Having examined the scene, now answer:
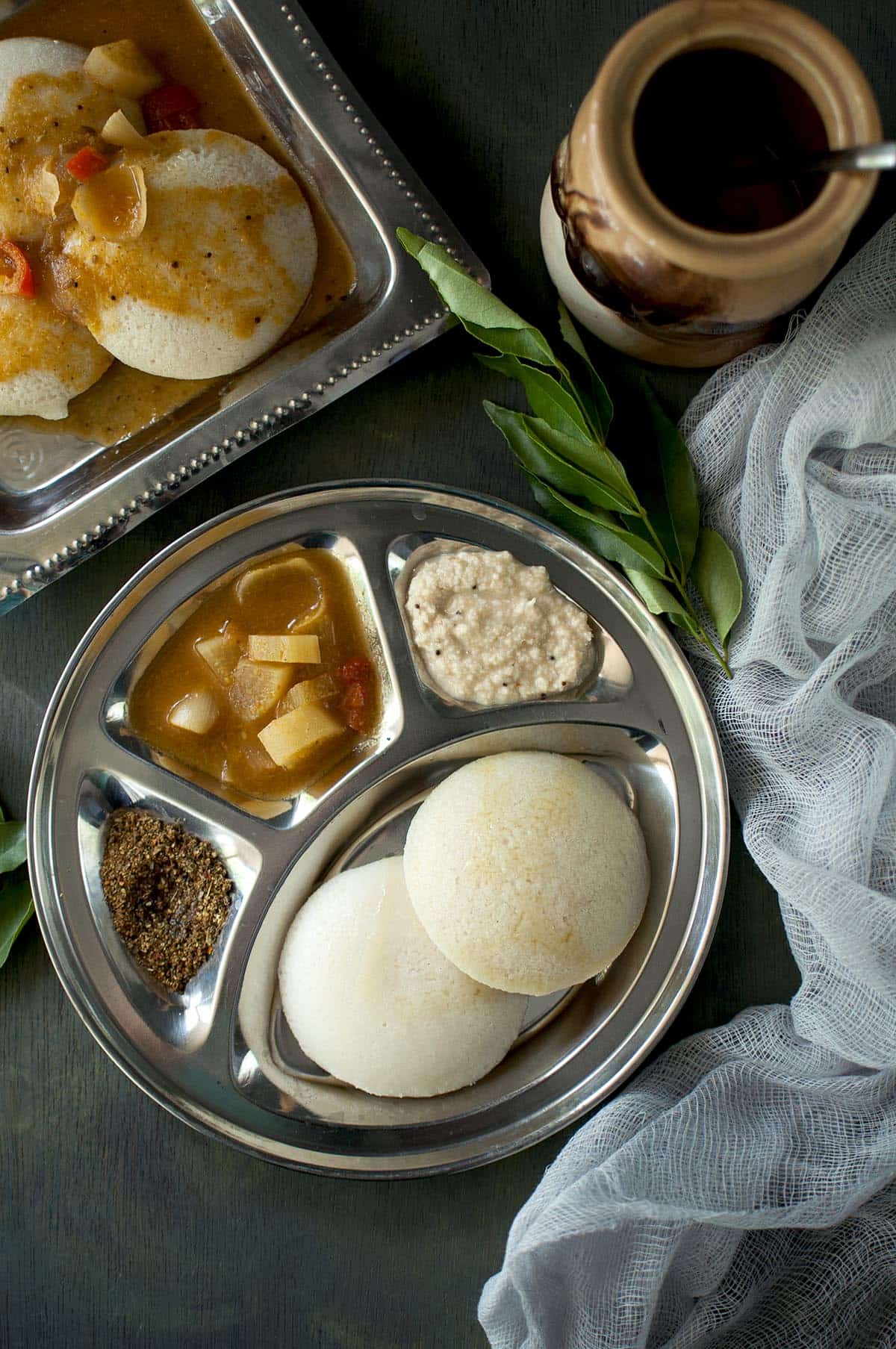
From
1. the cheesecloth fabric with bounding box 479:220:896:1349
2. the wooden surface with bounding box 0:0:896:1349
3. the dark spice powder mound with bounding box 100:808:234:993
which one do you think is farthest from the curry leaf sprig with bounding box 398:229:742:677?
the dark spice powder mound with bounding box 100:808:234:993

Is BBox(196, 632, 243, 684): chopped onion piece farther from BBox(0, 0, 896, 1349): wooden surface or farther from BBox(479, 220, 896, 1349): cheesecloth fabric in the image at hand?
BBox(479, 220, 896, 1349): cheesecloth fabric

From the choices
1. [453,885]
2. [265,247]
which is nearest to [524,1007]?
[453,885]

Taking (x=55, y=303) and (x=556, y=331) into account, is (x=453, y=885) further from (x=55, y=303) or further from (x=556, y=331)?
(x=55, y=303)

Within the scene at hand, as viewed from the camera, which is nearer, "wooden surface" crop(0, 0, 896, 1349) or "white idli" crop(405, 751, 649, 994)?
"white idli" crop(405, 751, 649, 994)

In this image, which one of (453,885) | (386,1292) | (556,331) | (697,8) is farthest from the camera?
(386,1292)

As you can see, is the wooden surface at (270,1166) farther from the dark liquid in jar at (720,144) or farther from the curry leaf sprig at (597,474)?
the dark liquid in jar at (720,144)

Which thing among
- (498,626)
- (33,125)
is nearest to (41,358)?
(33,125)

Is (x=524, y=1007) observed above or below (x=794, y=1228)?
above
